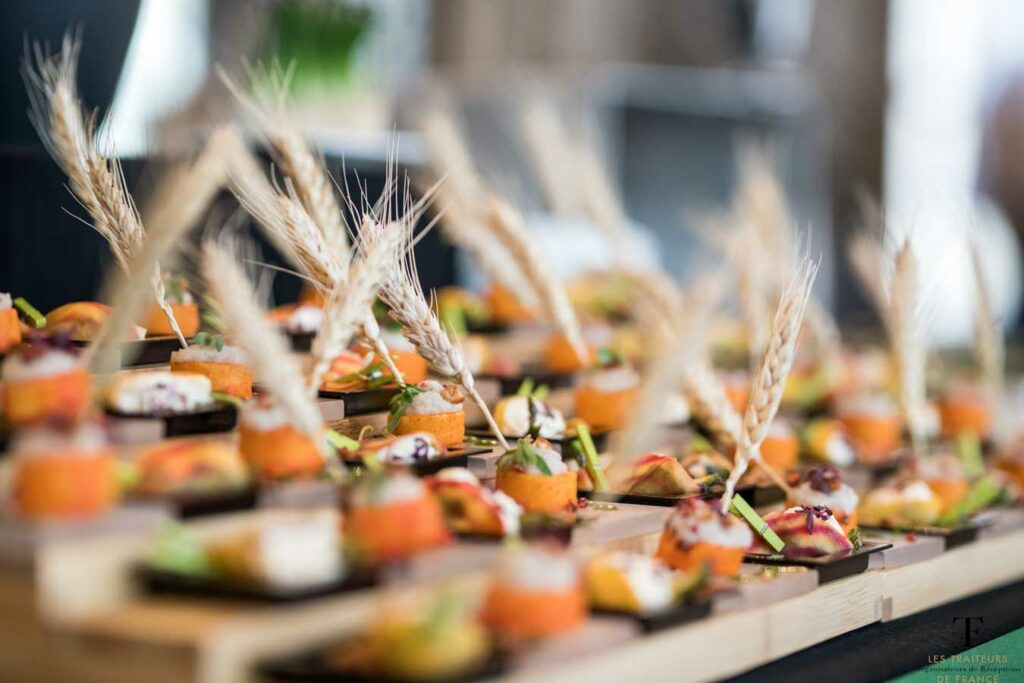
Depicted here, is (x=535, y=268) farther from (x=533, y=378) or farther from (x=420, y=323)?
(x=420, y=323)

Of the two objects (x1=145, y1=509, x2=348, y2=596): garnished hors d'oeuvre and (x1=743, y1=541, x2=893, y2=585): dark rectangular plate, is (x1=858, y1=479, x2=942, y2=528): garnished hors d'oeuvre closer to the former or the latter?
(x1=743, y1=541, x2=893, y2=585): dark rectangular plate

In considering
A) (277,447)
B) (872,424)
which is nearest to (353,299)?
(277,447)

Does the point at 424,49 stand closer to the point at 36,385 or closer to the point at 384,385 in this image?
the point at 384,385

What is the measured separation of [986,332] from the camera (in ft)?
16.3

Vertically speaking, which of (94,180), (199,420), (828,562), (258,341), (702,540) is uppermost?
(94,180)

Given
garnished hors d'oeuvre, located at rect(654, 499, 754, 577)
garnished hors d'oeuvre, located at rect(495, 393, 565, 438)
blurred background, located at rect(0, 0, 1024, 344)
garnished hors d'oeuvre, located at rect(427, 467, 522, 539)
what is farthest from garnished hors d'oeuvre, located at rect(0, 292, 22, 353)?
blurred background, located at rect(0, 0, 1024, 344)

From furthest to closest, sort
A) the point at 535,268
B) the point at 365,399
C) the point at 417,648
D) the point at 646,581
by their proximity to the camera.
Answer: the point at 535,268
the point at 365,399
the point at 646,581
the point at 417,648

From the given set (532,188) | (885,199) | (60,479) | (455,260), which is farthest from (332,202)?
(885,199)

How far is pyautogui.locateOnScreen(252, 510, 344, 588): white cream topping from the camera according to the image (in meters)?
2.34

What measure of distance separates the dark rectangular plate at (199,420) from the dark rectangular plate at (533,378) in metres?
1.25

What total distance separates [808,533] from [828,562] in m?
0.10

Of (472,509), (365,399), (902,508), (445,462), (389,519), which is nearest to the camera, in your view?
(389,519)

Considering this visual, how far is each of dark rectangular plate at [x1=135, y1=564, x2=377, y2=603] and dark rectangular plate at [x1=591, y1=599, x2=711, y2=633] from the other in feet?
1.68

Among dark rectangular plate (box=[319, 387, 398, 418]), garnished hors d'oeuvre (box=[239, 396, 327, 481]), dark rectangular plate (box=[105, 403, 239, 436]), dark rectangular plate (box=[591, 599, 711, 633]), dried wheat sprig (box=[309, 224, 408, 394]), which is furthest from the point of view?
dark rectangular plate (box=[319, 387, 398, 418])
